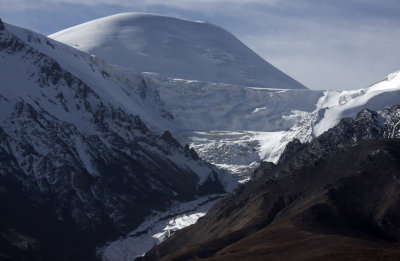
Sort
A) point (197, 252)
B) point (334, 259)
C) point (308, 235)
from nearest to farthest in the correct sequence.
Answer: point (334, 259), point (308, 235), point (197, 252)

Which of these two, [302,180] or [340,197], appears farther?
[302,180]

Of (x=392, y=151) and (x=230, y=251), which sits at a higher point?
(x=392, y=151)

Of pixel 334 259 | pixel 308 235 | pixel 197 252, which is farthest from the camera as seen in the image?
pixel 197 252

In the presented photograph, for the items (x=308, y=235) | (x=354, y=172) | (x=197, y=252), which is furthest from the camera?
(x=354, y=172)

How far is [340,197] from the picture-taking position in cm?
18362

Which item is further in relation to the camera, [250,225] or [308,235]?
[250,225]

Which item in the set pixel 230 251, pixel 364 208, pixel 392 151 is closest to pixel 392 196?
pixel 364 208

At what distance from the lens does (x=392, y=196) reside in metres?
176

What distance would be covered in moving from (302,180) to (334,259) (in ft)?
174

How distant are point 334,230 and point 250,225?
1847 cm

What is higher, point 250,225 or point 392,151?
point 392,151

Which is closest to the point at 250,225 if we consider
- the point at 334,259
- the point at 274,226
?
the point at 274,226

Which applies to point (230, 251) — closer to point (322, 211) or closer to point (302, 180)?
point (322, 211)

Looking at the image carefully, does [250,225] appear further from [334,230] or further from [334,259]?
[334,259]
